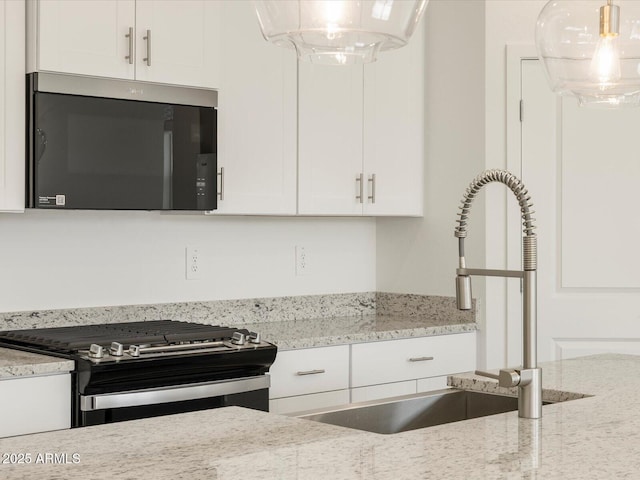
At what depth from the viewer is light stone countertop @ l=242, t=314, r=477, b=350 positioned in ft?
11.5

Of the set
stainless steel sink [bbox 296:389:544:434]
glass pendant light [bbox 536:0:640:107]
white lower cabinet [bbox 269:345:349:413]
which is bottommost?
white lower cabinet [bbox 269:345:349:413]

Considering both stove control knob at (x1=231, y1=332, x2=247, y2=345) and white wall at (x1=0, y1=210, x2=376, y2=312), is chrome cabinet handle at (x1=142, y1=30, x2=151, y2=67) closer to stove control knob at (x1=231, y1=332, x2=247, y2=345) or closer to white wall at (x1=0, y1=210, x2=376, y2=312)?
white wall at (x1=0, y1=210, x2=376, y2=312)

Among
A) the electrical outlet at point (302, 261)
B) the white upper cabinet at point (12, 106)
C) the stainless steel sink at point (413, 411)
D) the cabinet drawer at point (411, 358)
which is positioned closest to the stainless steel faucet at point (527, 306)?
the stainless steel sink at point (413, 411)

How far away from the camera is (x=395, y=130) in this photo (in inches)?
165

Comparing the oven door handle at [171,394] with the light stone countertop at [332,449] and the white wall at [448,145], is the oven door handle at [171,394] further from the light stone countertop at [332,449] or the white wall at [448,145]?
the white wall at [448,145]

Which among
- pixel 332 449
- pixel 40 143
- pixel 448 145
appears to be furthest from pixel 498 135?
pixel 332 449

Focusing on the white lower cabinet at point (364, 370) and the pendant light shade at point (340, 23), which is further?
the white lower cabinet at point (364, 370)

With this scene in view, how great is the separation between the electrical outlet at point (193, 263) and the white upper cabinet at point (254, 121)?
36 cm

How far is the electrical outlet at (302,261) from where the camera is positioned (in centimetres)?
427

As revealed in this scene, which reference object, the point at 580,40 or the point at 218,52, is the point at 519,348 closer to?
the point at 218,52

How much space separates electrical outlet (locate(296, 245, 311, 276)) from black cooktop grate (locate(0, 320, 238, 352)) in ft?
2.84

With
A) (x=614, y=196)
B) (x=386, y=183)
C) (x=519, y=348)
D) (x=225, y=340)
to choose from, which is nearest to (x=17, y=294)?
(x=225, y=340)

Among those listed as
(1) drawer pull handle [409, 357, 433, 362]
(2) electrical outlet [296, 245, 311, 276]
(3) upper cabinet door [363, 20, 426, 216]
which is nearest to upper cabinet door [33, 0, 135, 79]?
(3) upper cabinet door [363, 20, 426, 216]

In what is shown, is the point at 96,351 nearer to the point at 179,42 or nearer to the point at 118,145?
the point at 118,145
